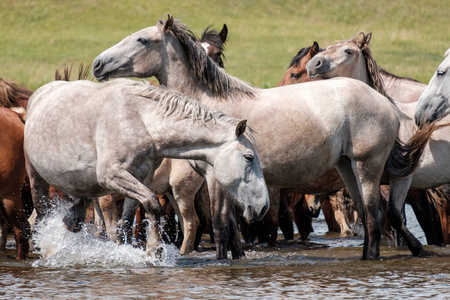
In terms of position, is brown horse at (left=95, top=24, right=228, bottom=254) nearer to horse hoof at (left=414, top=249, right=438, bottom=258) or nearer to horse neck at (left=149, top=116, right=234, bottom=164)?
horse neck at (left=149, top=116, right=234, bottom=164)

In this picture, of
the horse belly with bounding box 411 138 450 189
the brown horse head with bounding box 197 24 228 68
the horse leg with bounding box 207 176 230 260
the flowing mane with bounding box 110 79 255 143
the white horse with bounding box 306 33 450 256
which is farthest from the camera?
the brown horse head with bounding box 197 24 228 68

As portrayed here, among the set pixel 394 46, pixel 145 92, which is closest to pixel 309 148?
pixel 145 92

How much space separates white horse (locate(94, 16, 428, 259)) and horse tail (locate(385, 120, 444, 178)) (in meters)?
0.04

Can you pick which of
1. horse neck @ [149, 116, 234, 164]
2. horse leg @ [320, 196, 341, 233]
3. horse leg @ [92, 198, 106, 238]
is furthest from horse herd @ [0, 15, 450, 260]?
horse leg @ [320, 196, 341, 233]

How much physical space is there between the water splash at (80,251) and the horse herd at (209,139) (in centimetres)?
11

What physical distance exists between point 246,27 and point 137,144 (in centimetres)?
3262

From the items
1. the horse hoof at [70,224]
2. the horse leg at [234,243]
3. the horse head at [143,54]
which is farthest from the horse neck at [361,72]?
the horse hoof at [70,224]

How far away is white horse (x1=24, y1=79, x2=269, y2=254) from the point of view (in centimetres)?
628

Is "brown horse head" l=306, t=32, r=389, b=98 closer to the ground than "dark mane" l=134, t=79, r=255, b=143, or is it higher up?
higher up

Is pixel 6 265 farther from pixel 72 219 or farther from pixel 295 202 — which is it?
pixel 295 202

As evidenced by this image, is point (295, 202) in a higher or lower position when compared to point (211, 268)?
higher

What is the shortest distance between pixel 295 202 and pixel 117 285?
536 centimetres

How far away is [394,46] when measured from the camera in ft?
109

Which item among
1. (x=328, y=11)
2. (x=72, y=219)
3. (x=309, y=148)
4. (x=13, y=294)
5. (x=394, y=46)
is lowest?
(x=13, y=294)
